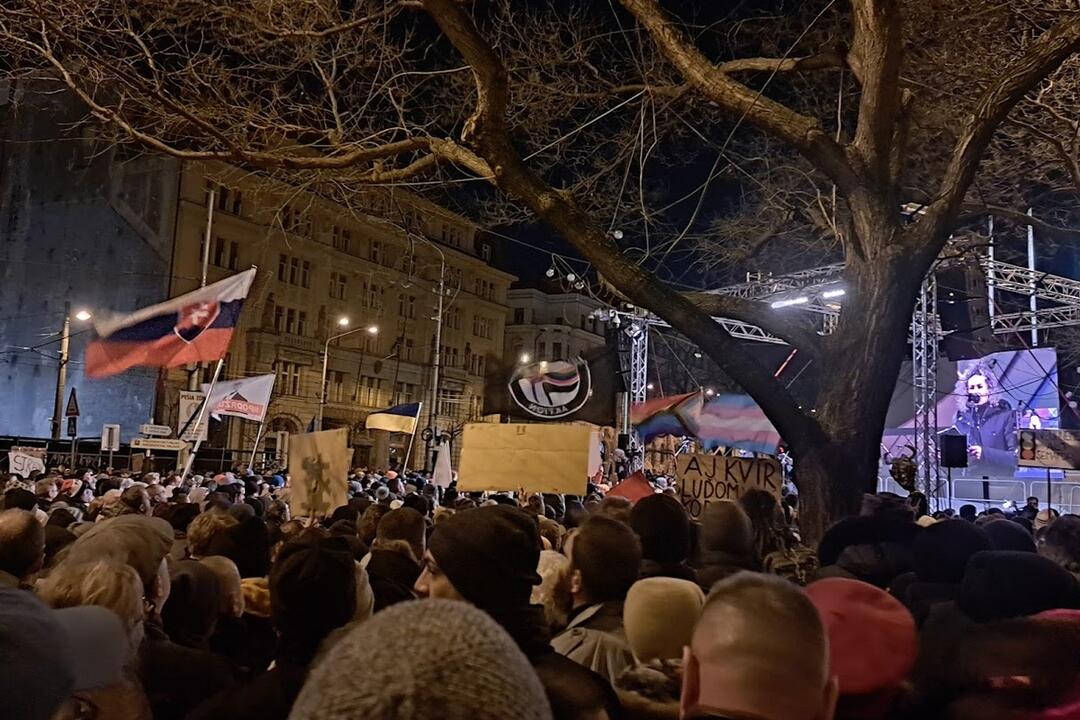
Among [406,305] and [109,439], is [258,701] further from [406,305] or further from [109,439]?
[406,305]

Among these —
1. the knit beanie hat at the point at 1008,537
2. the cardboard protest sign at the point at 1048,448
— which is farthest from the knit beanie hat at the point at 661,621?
the cardboard protest sign at the point at 1048,448

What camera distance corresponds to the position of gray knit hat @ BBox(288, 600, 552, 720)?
3.47 ft

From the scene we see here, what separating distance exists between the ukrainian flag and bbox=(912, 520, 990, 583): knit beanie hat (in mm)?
14571

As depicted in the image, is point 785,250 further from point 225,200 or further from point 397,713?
point 225,200

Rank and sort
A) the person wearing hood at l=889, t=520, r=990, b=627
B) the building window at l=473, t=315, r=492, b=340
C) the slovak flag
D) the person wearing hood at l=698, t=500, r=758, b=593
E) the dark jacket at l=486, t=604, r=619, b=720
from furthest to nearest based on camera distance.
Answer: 1. the building window at l=473, t=315, r=492, b=340
2. the slovak flag
3. the person wearing hood at l=698, t=500, r=758, b=593
4. the person wearing hood at l=889, t=520, r=990, b=627
5. the dark jacket at l=486, t=604, r=619, b=720

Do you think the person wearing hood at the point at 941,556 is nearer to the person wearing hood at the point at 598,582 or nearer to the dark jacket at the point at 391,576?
the person wearing hood at the point at 598,582

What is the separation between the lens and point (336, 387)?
57.0 meters

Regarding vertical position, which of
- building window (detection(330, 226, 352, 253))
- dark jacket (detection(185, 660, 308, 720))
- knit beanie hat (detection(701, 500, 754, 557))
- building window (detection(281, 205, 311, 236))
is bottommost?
dark jacket (detection(185, 660, 308, 720))

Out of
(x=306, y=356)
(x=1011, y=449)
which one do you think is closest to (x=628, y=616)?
(x=1011, y=449)

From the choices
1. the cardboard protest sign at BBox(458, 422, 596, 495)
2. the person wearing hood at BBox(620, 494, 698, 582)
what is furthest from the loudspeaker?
the person wearing hood at BBox(620, 494, 698, 582)

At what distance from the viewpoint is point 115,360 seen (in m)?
10.4

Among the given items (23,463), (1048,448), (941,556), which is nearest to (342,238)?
(23,463)

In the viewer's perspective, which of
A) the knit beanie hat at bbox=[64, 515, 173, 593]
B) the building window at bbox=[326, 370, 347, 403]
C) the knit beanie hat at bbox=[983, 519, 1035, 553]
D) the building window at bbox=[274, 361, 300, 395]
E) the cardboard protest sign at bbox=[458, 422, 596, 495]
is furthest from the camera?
the building window at bbox=[326, 370, 347, 403]

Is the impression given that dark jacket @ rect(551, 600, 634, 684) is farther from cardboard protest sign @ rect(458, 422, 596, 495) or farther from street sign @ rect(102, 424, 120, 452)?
street sign @ rect(102, 424, 120, 452)
